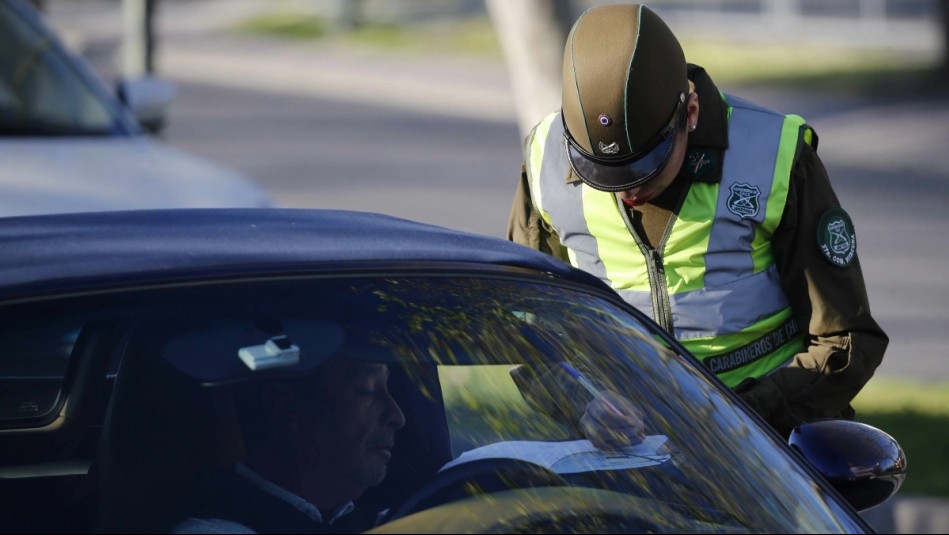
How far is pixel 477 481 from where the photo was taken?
234 cm

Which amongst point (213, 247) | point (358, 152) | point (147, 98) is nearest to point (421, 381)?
point (213, 247)

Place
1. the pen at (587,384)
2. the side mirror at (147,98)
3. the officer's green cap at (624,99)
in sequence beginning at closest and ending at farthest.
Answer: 1. the pen at (587,384)
2. the officer's green cap at (624,99)
3. the side mirror at (147,98)

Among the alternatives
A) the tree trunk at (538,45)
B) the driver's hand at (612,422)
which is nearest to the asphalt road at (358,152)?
the tree trunk at (538,45)

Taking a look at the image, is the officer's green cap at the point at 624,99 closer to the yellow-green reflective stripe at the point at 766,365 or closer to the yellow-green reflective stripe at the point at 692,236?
the yellow-green reflective stripe at the point at 692,236

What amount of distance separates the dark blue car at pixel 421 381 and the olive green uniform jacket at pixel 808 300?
0.45 m

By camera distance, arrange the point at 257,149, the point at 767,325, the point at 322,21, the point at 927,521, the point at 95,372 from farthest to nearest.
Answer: the point at 322,21 → the point at 257,149 → the point at 927,521 → the point at 767,325 → the point at 95,372

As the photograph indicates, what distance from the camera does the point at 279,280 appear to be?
2426 mm

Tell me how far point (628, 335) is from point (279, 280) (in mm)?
641

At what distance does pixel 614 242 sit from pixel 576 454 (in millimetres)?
931

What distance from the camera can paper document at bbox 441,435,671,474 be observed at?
2.44 metres

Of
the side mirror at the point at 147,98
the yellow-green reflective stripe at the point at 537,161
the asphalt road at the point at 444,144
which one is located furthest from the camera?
the asphalt road at the point at 444,144

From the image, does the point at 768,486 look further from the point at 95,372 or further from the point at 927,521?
the point at 927,521

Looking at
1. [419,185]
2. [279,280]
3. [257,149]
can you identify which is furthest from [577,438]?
[257,149]

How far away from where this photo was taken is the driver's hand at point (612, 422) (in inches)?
99.0
